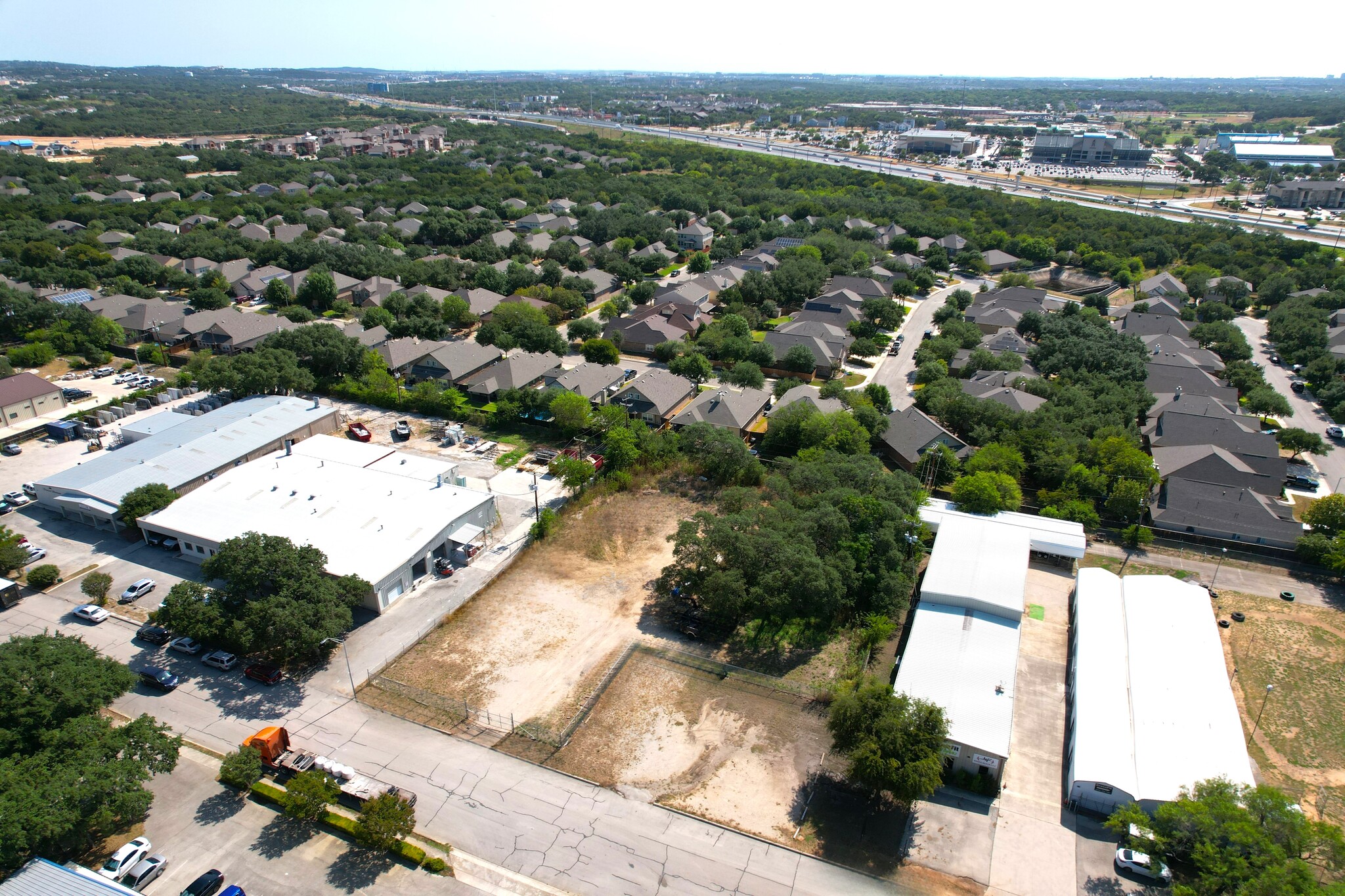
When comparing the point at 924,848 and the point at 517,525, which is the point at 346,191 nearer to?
the point at 517,525

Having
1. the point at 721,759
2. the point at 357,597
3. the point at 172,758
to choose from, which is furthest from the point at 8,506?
the point at 721,759

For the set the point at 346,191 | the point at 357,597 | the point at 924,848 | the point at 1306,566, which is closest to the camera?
the point at 924,848

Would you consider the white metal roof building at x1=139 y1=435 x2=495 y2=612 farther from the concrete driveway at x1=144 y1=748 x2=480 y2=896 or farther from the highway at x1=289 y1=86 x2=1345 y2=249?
the highway at x1=289 y1=86 x2=1345 y2=249

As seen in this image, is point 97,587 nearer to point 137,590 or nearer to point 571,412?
point 137,590

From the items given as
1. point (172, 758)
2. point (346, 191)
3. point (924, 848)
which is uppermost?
point (346, 191)

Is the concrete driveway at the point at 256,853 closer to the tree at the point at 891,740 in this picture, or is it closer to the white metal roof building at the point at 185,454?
the tree at the point at 891,740

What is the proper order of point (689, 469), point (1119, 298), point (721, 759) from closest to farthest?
point (721, 759), point (689, 469), point (1119, 298)

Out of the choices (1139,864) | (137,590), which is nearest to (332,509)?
(137,590)
